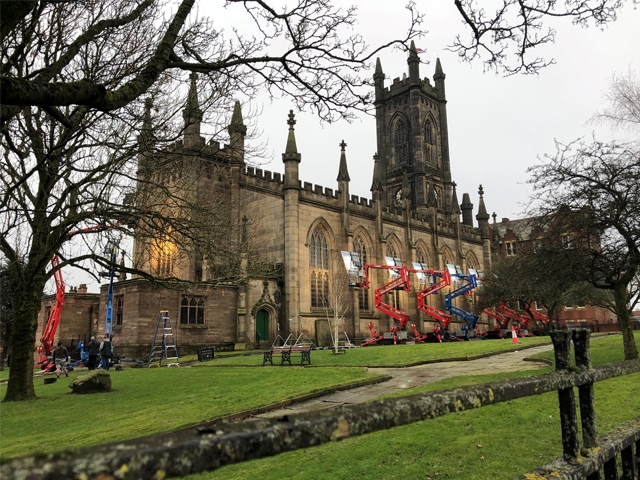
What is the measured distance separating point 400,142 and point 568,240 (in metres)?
52.1

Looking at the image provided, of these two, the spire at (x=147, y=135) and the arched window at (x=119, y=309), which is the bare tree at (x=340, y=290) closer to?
the arched window at (x=119, y=309)

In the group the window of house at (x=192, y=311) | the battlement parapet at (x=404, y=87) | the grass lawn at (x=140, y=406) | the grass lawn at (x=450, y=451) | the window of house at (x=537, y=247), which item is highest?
the battlement parapet at (x=404, y=87)

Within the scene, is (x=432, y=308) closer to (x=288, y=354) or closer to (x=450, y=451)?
(x=288, y=354)

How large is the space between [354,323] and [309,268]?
5631 mm

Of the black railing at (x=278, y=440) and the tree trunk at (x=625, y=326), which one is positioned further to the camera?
the tree trunk at (x=625, y=326)

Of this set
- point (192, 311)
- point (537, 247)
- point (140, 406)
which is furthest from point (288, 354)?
point (192, 311)

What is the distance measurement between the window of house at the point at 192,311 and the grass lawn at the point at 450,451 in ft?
77.8

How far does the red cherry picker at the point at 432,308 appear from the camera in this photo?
38.3 metres

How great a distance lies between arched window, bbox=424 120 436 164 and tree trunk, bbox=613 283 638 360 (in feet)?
167

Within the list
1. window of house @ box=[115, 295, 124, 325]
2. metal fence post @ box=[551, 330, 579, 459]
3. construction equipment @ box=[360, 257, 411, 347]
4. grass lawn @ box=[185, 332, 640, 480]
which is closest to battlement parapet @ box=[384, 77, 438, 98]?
construction equipment @ box=[360, 257, 411, 347]

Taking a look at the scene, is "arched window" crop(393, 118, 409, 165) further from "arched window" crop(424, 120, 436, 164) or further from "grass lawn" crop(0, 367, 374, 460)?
"grass lawn" crop(0, 367, 374, 460)

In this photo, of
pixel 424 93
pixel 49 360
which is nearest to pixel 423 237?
pixel 424 93

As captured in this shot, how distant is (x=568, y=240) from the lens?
1564 cm

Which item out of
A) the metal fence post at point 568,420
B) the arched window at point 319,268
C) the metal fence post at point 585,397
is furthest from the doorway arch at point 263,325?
the metal fence post at point 568,420
